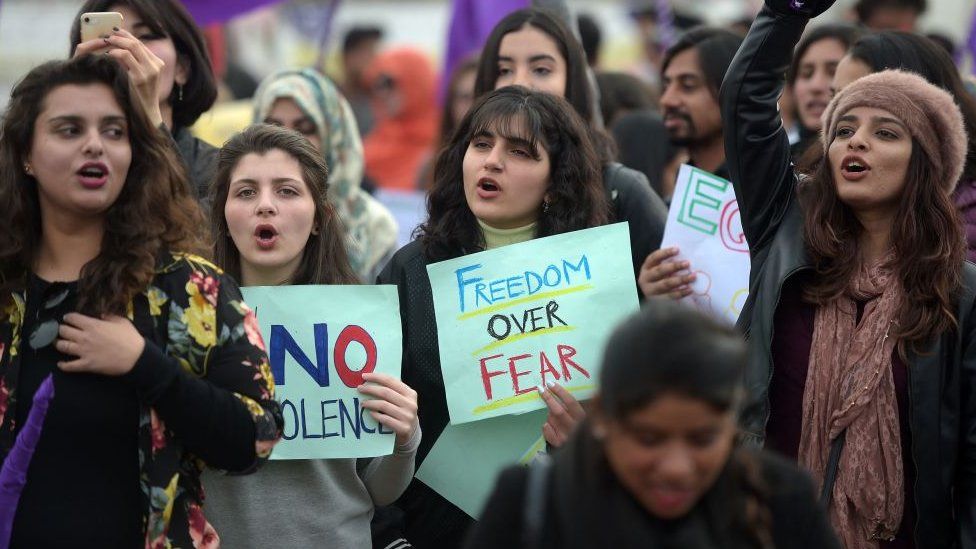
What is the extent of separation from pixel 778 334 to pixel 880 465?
0.45 meters

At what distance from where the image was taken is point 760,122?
13.5 feet

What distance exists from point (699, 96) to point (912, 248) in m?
2.09

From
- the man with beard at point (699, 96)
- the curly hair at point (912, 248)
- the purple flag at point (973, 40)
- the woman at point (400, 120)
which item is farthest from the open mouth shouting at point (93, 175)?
the woman at point (400, 120)

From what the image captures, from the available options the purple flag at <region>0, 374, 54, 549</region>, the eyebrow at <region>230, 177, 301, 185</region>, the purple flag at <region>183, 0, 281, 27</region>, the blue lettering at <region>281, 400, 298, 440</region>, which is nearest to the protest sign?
the eyebrow at <region>230, 177, 301, 185</region>

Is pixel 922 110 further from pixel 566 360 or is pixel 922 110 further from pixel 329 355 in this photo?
pixel 329 355

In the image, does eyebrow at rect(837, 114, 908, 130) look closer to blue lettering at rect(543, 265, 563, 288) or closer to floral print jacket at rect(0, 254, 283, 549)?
blue lettering at rect(543, 265, 563, 288)

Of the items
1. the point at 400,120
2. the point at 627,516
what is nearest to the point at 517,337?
the point at 627,516

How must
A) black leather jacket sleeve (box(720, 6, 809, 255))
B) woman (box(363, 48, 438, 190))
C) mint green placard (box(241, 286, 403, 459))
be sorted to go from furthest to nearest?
woman (box(363, 48, 438, 190)), black leather jacket sleeve (box(720, 6, 809, 255)), mint green placard (box(241, 286, 403, 459))

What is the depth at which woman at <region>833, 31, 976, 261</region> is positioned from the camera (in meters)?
4.99

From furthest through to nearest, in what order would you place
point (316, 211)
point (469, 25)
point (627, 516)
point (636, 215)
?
point (469, 25), point (636, 215), point (316, 211), point (627, 516)

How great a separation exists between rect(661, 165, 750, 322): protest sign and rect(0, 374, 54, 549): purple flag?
2.42 meters

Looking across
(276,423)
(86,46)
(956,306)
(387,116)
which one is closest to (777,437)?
(956,306)

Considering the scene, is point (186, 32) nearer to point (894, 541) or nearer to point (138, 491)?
point (138, 491)

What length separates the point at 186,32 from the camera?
5070 mm
